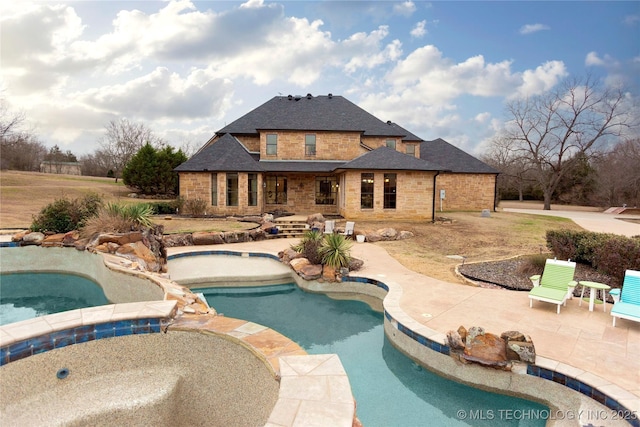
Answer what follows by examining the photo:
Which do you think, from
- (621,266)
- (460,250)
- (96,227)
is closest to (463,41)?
(460,250)

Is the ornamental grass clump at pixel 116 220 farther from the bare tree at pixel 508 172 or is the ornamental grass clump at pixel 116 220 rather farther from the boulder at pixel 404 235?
the bare tree at pixel 508 172

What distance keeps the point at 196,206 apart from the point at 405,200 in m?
12.4

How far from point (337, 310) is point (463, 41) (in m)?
14.6

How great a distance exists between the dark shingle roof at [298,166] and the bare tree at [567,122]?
22.2 metres

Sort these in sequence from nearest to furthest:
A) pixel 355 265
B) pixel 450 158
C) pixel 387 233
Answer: pixel 355 265 < pixel 387 233 < pixel 450 158

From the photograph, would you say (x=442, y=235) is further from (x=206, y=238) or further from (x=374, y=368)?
(x=374, y=368)

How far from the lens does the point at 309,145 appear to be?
23344mm

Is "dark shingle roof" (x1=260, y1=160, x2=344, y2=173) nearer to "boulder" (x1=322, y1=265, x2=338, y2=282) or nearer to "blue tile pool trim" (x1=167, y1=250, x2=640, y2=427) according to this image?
"boulder" (x1=322, y1=265, x2=338, y2=282)

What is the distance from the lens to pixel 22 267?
10.3 metres

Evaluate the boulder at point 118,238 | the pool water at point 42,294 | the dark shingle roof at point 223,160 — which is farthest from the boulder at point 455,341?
the dark shingle roof at point 223,160

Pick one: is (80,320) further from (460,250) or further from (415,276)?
(460,250)

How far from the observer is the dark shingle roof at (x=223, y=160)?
20.4 m

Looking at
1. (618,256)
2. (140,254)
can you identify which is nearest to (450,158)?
(618,256)

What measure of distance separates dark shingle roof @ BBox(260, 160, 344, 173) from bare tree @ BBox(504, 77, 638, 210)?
2224 cm
